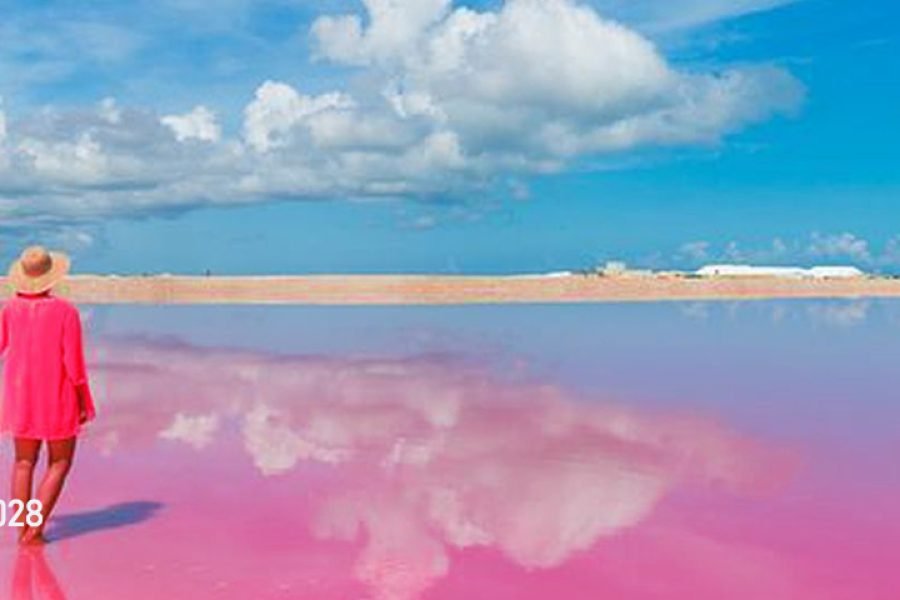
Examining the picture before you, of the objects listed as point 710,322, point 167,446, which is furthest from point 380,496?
point 710,322

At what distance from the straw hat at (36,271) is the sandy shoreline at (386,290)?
106 feet

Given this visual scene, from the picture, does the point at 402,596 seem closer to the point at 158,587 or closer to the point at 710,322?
the point at 158,587

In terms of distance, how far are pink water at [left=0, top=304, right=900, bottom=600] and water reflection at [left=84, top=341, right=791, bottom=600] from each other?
3 cm

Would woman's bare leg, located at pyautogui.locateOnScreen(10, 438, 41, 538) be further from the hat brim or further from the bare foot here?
the hat brim

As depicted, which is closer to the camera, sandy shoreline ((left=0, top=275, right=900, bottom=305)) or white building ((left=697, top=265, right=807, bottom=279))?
sandy shoreline ((left=0, top=275, right=900, bottom=305))

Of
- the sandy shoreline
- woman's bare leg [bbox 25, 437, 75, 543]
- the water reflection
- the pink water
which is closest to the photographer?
the pink water

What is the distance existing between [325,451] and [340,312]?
2335cm

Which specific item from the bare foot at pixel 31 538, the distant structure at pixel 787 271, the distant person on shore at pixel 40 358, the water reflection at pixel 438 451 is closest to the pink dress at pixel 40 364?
the distant person on shore at pixel 40 358

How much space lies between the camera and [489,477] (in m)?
8.55

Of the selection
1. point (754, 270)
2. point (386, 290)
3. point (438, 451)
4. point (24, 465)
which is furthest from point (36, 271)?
point (754, 270)

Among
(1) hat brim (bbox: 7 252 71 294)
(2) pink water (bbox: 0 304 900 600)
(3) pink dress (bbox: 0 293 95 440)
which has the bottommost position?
(2) pink water (bbox: 0 304 900 600)

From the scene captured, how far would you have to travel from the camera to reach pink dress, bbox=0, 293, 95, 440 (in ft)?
20.9

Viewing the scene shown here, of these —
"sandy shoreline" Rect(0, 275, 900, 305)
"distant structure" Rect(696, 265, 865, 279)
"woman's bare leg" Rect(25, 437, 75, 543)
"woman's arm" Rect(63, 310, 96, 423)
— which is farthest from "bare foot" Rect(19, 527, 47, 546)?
"distant structure" Rect(696, 265, 865, 279)

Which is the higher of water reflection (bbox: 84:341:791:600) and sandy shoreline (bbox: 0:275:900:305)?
sandy shoreline (bbox: 0:275:900:305)
